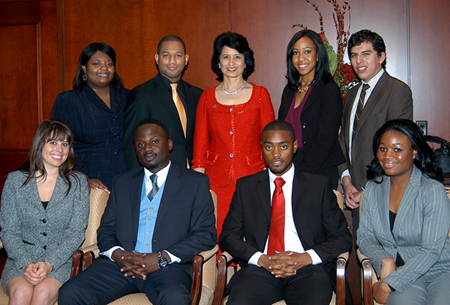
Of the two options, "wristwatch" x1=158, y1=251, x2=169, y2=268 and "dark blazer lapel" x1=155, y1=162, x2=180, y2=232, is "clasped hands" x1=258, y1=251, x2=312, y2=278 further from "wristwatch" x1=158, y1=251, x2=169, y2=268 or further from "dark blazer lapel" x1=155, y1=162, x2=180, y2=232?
"dark blazer lapel" x1=155, y1=162, x2=180, y2=232

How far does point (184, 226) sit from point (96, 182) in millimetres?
900

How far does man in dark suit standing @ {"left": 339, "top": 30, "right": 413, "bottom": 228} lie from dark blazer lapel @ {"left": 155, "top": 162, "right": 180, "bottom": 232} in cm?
133

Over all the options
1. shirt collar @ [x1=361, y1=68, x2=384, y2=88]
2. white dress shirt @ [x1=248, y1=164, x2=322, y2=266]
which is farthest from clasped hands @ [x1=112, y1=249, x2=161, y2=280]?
shirt collar @ [x1=361, y1=68, x2=384, y2=88]

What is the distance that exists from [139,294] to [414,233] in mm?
1734

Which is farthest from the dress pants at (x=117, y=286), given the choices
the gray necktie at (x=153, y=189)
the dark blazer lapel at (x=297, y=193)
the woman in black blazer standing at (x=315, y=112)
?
the woman in black blazer standing at (x=315, y=112)

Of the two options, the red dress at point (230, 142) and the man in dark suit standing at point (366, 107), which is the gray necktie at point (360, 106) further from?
the red dress at point (230, 142)

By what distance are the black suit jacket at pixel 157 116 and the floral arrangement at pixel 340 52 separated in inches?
55.3

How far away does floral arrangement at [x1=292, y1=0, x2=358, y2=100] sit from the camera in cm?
371

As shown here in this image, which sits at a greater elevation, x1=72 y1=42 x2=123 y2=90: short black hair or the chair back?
x1=72 y1=42 x2=123 y2=90: short black hair

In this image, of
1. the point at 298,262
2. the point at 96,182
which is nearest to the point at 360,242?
the point at 298,262

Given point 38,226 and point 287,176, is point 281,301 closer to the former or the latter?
point 287,176

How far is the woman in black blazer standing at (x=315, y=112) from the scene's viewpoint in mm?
3180

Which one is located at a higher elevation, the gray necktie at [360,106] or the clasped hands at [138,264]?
the gray necktie at [360,106]

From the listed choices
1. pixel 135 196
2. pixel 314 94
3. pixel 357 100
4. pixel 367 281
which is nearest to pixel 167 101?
Result: pixel 135 196
